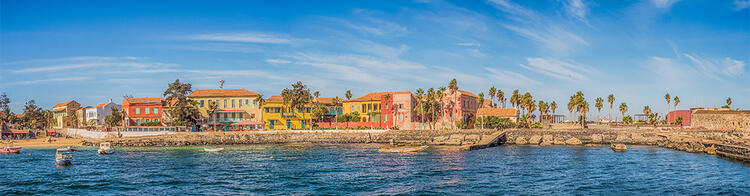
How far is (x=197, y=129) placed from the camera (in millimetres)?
95562

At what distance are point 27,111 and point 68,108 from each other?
414 inches

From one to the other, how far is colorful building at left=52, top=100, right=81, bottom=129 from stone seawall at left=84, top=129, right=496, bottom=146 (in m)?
40.1

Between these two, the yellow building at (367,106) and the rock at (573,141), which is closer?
the rock at (573,141)

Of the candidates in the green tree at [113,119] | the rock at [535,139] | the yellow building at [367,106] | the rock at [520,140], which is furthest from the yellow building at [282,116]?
the rock at [535,139]

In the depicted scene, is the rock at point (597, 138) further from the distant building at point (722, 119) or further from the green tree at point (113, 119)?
the green tree at point (113, 119)

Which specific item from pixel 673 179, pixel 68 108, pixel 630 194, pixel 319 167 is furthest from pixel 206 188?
pixel 68 108

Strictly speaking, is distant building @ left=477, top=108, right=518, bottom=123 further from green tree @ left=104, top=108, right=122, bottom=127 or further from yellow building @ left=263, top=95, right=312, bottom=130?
green tree @ left=104, top=108, right=122, bottom=127

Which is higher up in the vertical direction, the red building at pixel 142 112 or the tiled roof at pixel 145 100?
the tiled roof at pixel 145 100

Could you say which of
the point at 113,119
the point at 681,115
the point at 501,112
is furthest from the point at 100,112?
the point at 681,115

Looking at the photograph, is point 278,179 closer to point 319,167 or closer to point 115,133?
point 319,167

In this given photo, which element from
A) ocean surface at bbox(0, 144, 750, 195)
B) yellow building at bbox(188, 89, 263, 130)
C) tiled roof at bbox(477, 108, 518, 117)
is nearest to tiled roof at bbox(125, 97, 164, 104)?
yellow building at bbox(188, 89, 263, 130)

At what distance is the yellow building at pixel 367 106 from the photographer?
97312mm

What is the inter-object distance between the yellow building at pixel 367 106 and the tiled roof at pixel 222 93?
1912 cm

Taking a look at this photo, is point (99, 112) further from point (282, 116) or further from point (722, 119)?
point (722, 119)
